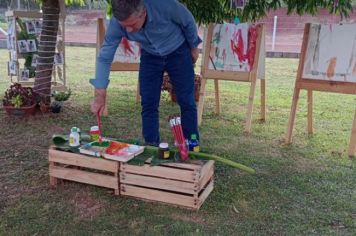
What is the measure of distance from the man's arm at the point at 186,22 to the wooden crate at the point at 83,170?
965 millimetres

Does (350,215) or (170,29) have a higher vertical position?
(170,29)

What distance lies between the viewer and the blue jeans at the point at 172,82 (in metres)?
2.71

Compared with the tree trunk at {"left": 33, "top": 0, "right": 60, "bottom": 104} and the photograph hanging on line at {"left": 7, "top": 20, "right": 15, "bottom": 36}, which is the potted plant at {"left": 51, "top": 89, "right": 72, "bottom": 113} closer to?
the tree trunk at {"left": 33, "top": 0, "right": 60, "bottom": 104}

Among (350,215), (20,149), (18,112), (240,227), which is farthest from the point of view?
(18,112)

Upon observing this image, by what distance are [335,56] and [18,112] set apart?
3169 millimetres

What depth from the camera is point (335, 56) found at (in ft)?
11.0

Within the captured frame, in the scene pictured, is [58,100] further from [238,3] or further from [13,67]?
[238,3]

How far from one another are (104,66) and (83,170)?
0.72 m

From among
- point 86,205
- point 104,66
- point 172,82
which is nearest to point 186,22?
point 172,82

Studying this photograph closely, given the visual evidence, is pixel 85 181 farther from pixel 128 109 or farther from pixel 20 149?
pixel 128 109

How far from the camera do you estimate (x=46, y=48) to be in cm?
431

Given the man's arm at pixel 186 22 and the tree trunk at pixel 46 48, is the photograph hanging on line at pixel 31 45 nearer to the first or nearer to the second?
the tree trunk at pixel 46 48

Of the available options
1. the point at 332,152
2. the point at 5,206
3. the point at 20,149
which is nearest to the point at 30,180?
the point at 5,206

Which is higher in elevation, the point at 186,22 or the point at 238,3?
the point at 238,3
